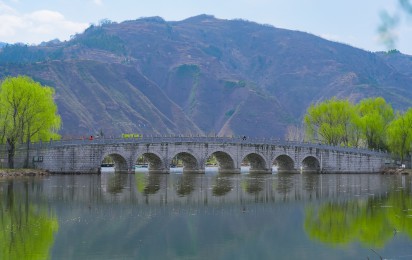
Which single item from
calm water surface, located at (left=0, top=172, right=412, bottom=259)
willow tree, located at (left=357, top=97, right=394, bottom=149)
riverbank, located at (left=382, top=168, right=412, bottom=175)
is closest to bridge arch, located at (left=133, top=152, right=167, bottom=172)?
riverbank, located at (left=382, top=168, right=412, bottom=175)

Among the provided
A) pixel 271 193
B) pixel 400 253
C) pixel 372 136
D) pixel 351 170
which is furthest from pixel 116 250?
pixel 372 136

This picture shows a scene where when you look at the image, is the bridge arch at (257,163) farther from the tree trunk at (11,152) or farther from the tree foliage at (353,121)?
the tree trunk at (11,152)

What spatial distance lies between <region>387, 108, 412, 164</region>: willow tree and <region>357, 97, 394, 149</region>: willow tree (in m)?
2.62

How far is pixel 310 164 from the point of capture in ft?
285

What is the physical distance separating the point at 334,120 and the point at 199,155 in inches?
1031

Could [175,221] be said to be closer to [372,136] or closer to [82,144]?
[82,144]

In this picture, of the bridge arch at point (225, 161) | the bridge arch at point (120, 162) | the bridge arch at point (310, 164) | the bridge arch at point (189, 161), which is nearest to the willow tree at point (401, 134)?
the bridge arch at point (310, 164)

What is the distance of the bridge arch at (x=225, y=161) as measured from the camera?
78.0 meters

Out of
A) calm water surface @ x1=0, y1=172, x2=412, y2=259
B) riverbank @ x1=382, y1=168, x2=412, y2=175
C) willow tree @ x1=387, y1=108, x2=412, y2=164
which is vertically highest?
willow tree @ x1=387, y1=108, x2=412, y2=164

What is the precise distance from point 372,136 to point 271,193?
5242 centimetres

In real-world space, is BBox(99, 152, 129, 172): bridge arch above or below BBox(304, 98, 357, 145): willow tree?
below

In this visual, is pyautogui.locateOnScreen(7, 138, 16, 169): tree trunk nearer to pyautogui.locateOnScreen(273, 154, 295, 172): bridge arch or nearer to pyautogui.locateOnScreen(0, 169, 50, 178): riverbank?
pyautogui.locateOnScreen(0, 169, 50, 178): riverbank

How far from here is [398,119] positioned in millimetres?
81375

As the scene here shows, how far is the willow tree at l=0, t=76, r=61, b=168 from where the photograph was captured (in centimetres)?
6109
